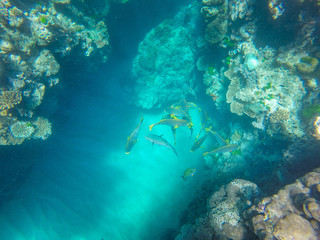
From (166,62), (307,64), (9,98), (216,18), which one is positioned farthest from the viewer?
(166,62)

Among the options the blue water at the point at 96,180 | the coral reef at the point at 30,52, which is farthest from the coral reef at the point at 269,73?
the coral reef at the point at 30,52

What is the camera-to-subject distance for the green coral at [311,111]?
4.69m

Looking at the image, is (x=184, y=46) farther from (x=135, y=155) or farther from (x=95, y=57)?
(x=135, y=155)

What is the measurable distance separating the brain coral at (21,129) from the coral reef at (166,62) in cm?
503

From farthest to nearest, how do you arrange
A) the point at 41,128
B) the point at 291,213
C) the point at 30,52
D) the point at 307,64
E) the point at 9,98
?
1. the point at 41,128
2. the point at 307,64
3. the point at 30,52
4. the point at 9,98
5. the point at 291,213

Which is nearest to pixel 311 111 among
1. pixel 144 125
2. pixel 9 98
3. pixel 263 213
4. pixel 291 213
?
pixel 291 213

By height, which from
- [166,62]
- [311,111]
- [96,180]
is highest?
[166,62]

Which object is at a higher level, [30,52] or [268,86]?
[30,52]

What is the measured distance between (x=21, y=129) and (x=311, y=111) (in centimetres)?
878

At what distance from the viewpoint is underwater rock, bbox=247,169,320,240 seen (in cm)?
217

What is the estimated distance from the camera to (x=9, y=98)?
4.54 meters

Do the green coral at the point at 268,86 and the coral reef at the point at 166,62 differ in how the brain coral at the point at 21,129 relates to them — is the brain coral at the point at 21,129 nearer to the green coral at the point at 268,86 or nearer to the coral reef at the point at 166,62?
the coral reef at the point at 166,62

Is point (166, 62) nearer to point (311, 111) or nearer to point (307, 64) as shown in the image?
point (307, 64)

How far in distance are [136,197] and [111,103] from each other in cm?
553
